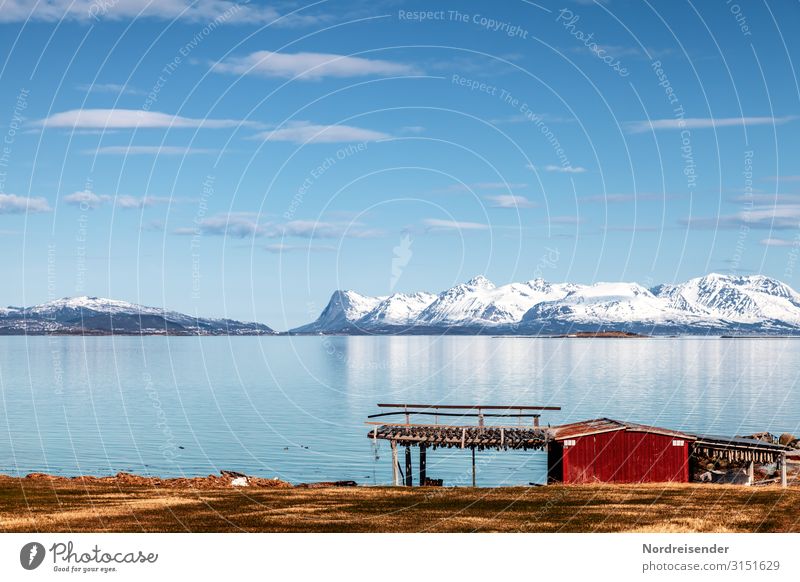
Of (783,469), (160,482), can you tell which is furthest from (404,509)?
(783,469)

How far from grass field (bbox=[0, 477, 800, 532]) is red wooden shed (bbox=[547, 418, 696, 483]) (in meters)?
10.4

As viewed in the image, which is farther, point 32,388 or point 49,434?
point 32,388

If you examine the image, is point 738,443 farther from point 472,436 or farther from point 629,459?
point 472,436

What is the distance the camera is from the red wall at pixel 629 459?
180 ft

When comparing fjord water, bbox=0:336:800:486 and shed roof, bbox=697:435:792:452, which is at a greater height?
shed roof, bbox=697:435:792:452

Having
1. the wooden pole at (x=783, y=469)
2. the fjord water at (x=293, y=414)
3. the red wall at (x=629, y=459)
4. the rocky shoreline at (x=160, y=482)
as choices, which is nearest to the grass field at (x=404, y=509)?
the rocky shoreline at (x=160, y=482)

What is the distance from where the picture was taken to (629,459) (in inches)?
2173

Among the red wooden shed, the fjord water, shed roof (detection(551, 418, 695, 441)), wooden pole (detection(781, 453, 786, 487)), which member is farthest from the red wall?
the fjord water

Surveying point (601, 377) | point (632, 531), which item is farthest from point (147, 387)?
point (632, 531)

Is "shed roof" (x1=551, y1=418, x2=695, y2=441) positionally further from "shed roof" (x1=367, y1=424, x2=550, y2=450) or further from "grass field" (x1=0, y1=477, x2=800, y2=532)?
"grass field" (x1=0, y1=477, x2=800, y2=532)

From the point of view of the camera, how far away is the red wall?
5500cm
